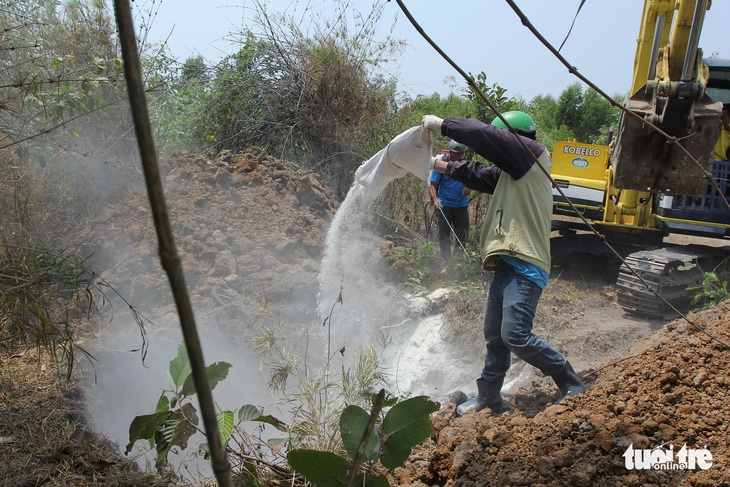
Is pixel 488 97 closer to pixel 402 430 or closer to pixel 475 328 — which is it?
pixel 475 328

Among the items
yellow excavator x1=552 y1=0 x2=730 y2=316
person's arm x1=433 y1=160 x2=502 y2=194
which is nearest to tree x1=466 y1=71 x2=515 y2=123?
yellow excavator x1=552 y1=0 x2=730 y2=316

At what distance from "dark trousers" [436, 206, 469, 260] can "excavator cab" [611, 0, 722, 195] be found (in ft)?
9.55

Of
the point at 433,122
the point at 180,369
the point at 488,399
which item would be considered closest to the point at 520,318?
the point at 488,399

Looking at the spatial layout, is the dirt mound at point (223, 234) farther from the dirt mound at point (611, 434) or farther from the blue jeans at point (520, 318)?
the dirt mound at point (611, 434)

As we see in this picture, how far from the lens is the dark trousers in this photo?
7.29m

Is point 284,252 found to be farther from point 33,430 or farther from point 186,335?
point 186,335

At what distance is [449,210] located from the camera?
7293mm

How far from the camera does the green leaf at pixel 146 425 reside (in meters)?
2.31

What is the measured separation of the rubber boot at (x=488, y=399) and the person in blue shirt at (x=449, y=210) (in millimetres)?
3171

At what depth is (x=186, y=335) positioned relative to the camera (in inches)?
26.8

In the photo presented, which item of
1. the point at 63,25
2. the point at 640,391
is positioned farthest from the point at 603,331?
the point at 63,25

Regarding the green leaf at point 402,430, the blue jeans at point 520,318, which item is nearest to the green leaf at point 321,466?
the green leaf at point 402,430

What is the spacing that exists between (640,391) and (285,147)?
738 centimetres

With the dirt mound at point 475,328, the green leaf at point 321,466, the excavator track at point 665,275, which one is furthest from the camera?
the excavator track at point 665,275
